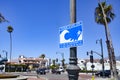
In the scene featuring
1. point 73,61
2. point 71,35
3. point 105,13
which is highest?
point 105,13

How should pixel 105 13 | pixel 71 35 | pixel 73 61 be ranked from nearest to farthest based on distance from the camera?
pixel 73 61
pixel 71 35
pixel 105 13

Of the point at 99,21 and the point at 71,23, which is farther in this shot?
the point at 99,21

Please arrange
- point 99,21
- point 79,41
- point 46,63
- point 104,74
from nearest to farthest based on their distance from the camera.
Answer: point 79,41
point 99,21
point 104,74
point 46,63

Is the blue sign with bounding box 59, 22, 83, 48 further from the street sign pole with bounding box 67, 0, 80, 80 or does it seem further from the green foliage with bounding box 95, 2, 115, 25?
the green foliage with bounding box 95, 2, 115, 25

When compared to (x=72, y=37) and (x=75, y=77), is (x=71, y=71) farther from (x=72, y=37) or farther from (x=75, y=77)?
(x=72, y=37)

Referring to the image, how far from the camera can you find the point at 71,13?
26.2ft

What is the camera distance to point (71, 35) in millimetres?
7941

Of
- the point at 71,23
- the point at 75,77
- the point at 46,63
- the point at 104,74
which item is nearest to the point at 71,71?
the point at 75,77

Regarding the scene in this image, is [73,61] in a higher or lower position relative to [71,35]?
lower

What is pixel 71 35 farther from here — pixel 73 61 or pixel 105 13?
pixel 105 13

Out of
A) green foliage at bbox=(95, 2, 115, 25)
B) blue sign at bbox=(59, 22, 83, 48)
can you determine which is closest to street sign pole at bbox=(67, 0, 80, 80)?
blue sign at bbox=(59, 22, 83, 48)

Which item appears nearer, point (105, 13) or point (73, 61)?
point (73, 61)

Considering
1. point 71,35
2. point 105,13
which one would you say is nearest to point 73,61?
point 71,35

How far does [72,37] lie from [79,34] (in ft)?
0.87
